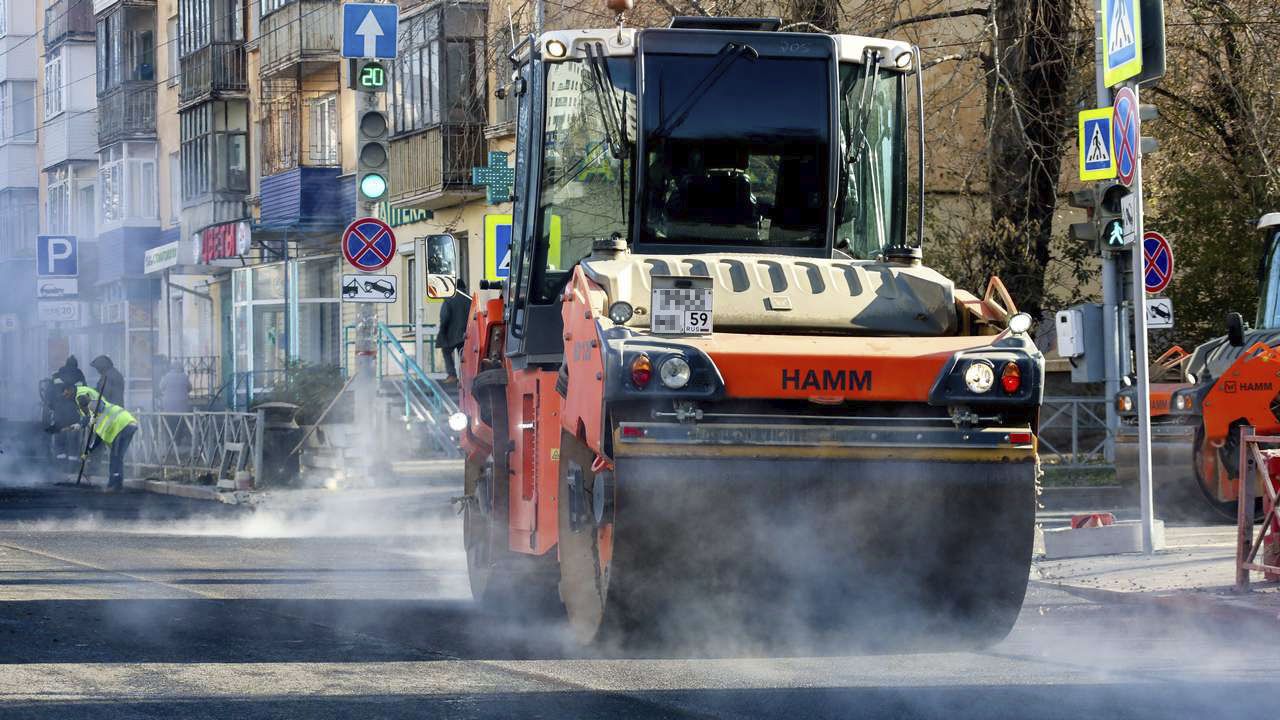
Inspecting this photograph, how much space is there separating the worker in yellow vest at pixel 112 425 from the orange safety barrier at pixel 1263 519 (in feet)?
55.3

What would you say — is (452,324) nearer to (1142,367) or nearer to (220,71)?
(1142,367)

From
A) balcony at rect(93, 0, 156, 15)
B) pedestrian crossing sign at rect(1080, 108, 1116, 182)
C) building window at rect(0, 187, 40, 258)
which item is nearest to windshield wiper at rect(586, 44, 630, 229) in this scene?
pedestrian crossing sign at rect(1080, 108, 1116, 182)

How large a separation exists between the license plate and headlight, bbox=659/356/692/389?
0.22m

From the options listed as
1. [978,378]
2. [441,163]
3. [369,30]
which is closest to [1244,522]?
[978,378]

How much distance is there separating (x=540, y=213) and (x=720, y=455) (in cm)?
267

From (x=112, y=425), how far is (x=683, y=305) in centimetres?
1876

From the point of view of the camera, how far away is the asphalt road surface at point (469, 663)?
309 inches

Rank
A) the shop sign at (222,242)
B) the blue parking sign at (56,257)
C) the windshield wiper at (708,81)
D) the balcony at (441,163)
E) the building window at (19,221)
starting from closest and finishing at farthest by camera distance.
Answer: the windshield wiper at (708,81) → the balcony at (441,163) → the shop sign at (222,242) → the blue parking sign at (56,257) → the building window at (19,221)

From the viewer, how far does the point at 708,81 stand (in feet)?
32.4

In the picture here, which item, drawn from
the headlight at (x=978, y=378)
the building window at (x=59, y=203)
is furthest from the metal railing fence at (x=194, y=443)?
the building window at (x=59, y=203)

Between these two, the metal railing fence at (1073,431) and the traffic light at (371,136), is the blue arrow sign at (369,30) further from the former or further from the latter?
the metal railing fence at (1073,431)

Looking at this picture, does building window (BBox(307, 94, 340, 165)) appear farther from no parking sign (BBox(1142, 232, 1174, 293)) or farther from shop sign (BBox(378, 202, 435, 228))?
no parking sign (BBox(1142, 232, 1174, 293))

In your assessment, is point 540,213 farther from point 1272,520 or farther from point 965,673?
point 1272,520

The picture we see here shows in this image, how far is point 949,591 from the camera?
8.25m
